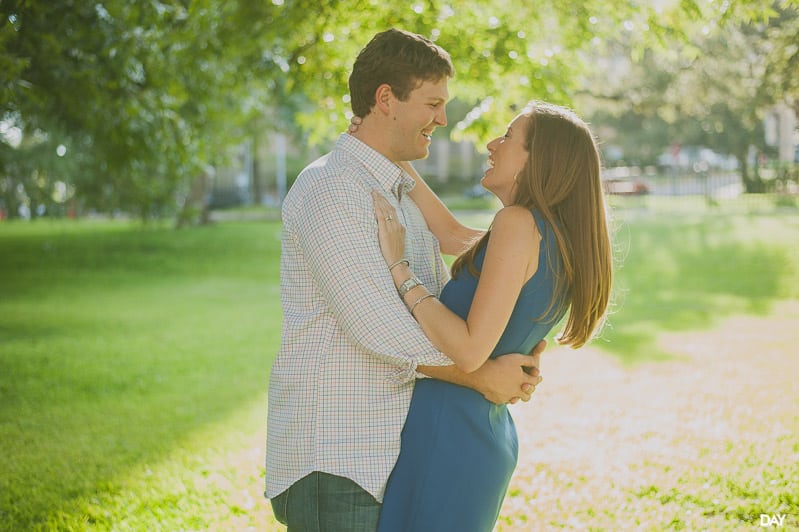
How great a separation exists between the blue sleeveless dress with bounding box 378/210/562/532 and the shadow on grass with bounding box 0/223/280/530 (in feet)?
10.8

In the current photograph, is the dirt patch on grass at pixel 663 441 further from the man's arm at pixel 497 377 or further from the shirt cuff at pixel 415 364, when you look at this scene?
the shirt cuff at pixel 415 364

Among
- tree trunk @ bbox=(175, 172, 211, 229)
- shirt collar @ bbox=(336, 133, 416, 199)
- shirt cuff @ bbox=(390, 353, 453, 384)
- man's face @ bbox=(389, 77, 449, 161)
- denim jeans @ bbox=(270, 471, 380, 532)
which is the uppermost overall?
man's face @ bbox=(389, 77, 449, 161)

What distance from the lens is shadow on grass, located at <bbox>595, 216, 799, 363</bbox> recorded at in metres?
11.6

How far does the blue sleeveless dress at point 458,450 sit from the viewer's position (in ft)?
8.32

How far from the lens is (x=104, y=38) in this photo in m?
10.2

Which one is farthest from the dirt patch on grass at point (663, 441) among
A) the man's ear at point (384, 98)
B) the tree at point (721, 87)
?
the tree at point (721, 87)

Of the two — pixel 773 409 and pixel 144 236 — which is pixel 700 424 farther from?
pixel 144 236

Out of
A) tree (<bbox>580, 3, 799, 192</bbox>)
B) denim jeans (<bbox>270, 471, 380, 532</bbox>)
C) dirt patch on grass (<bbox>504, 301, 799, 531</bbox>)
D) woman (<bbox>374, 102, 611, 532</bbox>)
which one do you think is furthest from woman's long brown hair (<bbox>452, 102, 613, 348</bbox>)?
tree (<bbox>580, 3, 799, 192</bbox>)

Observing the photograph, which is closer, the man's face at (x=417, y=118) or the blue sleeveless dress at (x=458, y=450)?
the blue sleeveless dress at (x=458, y=450)

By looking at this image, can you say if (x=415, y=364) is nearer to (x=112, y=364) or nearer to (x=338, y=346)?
(x=338, y=346)

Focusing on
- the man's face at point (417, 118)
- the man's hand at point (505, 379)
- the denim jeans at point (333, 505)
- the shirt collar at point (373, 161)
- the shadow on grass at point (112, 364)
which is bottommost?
the shadow on grass at point (112, 364)

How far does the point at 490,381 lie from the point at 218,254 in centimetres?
2000

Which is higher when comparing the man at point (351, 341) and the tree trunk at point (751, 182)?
the man at point (351, 341)

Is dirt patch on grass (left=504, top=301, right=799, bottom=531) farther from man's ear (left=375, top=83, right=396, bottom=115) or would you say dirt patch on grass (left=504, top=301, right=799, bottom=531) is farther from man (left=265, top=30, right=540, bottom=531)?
man's ear (left=375, top=83, right=396, bottom=115)
